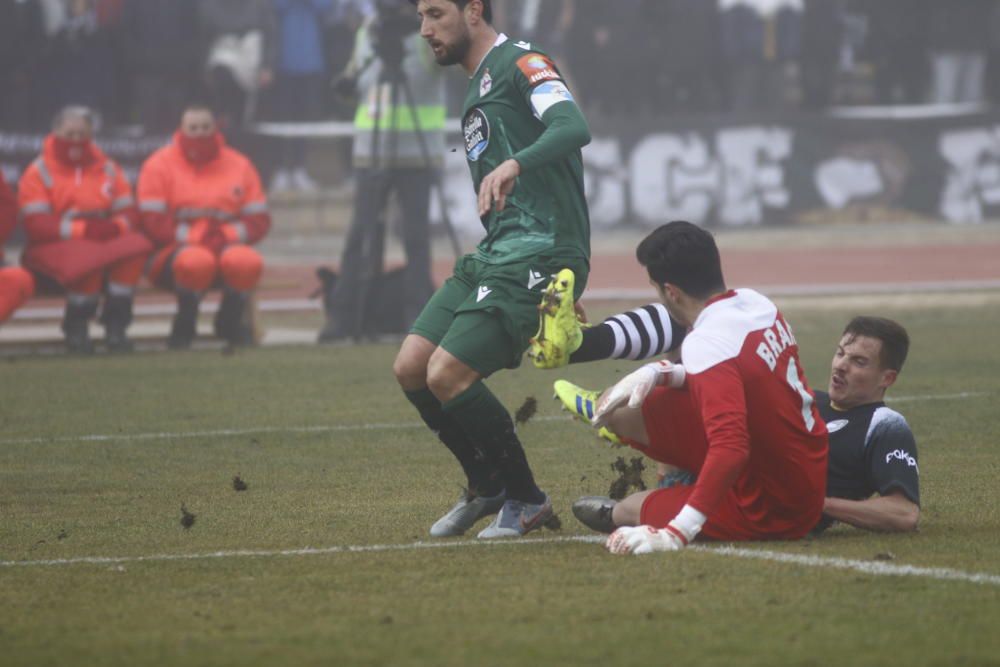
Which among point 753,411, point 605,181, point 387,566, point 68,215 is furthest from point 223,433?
point 605,181

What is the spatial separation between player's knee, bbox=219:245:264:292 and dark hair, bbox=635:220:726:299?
9.23 meters

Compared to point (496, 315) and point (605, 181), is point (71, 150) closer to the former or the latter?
point (496, 315)

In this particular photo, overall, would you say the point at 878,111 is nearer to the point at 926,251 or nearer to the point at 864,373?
the point at 926,251

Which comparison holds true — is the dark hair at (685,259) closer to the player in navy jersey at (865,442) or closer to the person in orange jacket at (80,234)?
the player in navy jersey at (865,442)

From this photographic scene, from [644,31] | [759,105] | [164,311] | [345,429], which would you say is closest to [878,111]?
[759,105]

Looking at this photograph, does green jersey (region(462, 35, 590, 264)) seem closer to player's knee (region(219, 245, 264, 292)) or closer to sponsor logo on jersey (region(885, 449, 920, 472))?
sponsor logo on jersey (region(885, 449, 920, 472))

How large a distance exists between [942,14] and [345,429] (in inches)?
887

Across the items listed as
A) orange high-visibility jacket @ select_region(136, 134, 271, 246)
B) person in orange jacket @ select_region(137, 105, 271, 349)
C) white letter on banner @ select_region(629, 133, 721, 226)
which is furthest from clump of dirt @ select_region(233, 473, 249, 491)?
white letter on banner @ select_region(629, 133, 721, 226)

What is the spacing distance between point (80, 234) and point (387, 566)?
9569 mm

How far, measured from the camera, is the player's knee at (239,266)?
14.9m

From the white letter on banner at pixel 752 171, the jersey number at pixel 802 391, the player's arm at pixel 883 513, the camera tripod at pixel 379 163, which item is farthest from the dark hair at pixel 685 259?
the white letter on banner at pixel 752 171

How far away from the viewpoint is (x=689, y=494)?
5969 millimetres

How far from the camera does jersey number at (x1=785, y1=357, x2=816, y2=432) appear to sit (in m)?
5.82

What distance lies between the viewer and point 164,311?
17.8 metres
